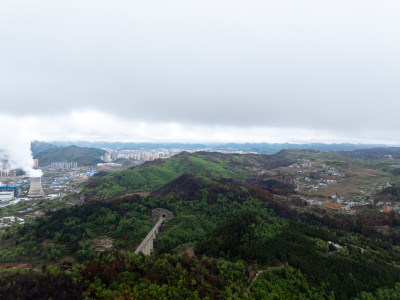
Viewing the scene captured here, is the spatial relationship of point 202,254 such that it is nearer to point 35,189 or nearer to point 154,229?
point 154,229

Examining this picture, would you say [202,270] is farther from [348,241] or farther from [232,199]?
[232,199]

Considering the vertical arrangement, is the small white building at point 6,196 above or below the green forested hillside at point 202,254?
below

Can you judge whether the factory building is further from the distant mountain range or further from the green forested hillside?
the distant mountain range

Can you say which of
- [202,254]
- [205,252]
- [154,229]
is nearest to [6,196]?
[154,229]

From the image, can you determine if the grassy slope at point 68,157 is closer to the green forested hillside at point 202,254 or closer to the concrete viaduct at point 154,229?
the green forested hillside at point 202,254

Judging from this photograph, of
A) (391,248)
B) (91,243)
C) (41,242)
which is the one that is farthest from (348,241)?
(41,242)

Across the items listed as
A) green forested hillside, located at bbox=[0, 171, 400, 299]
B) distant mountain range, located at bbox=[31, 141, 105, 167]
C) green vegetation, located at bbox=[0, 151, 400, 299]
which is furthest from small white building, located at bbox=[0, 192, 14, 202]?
distant mountain range, located at bbox=[31, 141, 105, 167]

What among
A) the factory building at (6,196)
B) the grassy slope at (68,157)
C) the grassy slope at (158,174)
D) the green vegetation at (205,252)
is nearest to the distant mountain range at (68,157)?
the grassy slope at (68,157)

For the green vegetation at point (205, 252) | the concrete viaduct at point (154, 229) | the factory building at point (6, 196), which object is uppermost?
the green vegetation at point (205, 252)
